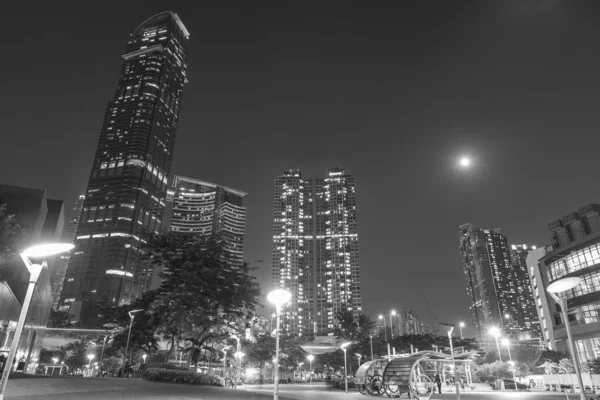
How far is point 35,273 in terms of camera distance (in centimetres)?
919

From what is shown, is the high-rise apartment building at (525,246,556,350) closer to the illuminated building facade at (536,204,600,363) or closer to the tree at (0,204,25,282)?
the illuminated building facade at (536,204,600,363)

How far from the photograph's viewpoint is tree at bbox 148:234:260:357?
28062mm

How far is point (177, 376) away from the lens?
25547 millimetres

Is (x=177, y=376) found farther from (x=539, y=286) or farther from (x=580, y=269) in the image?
(x=539, y=286)

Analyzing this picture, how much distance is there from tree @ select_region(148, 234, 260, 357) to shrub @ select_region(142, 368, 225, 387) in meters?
3.42

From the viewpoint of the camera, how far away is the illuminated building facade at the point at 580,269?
5762 centimetres

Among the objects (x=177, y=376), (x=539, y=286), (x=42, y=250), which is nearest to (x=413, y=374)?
(x=177, y=376)

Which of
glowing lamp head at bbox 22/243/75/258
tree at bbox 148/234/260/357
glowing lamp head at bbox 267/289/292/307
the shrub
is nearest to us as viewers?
glowing lamp head at bbox 22/243/75/258

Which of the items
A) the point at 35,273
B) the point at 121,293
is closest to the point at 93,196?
the point at 121,293

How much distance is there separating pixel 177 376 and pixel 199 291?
5.91 meters

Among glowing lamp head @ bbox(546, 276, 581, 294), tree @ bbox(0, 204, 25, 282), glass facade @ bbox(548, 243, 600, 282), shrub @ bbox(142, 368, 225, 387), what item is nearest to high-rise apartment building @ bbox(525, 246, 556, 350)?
glass facade @ bbox(548, 243, 600, 282)

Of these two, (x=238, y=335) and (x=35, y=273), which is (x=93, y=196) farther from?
(x=35, y=273)

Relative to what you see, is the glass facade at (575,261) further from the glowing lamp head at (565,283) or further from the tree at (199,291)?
the glowing lamp head at (565,283)

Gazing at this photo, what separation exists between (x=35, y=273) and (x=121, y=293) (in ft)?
581
